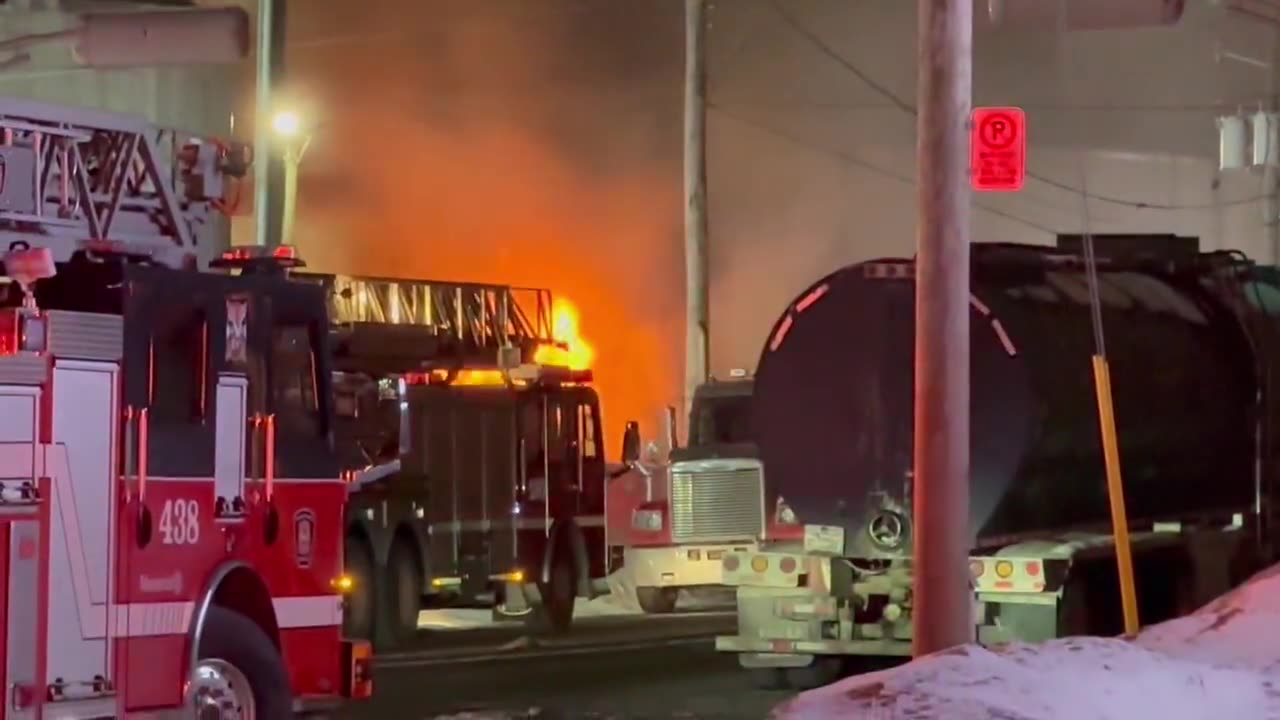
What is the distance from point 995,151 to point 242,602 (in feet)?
16.4

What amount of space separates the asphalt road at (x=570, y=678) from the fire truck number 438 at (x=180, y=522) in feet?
14.1

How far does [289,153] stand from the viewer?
24.7 meters

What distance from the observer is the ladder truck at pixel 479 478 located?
18.5 metres

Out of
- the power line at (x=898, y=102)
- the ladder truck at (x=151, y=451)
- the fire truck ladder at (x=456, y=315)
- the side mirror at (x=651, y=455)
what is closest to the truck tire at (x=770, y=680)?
the fire truck ladder at (x=456, y=315)

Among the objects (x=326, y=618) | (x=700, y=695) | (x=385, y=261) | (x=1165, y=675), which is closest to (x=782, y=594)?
(x=700, y=695)

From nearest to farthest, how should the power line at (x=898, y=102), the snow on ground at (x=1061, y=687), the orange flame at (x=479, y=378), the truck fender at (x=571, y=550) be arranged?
the snow on ground at (x=1061, y=687) → the orange flame at (x=479, y=378) → the truck fender at (x=571, y=550) → the power line at (x=898, y=102)

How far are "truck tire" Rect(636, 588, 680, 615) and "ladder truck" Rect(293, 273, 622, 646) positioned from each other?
1039 millimetres

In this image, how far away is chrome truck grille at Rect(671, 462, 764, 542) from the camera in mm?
19141

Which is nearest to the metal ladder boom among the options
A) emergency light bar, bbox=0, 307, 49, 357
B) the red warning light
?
the red warning light

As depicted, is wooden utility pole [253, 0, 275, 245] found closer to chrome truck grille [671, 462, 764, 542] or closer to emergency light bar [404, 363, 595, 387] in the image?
emergency light bar [404, 363, 595, 387]

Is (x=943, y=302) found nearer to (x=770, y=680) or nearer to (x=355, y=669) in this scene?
(x=355, y=669)

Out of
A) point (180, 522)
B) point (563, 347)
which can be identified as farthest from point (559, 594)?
point (180, 522)

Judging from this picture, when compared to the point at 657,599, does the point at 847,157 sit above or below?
above

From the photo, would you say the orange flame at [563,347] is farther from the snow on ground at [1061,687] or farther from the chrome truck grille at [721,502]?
the snow on ground at [1061,687]
